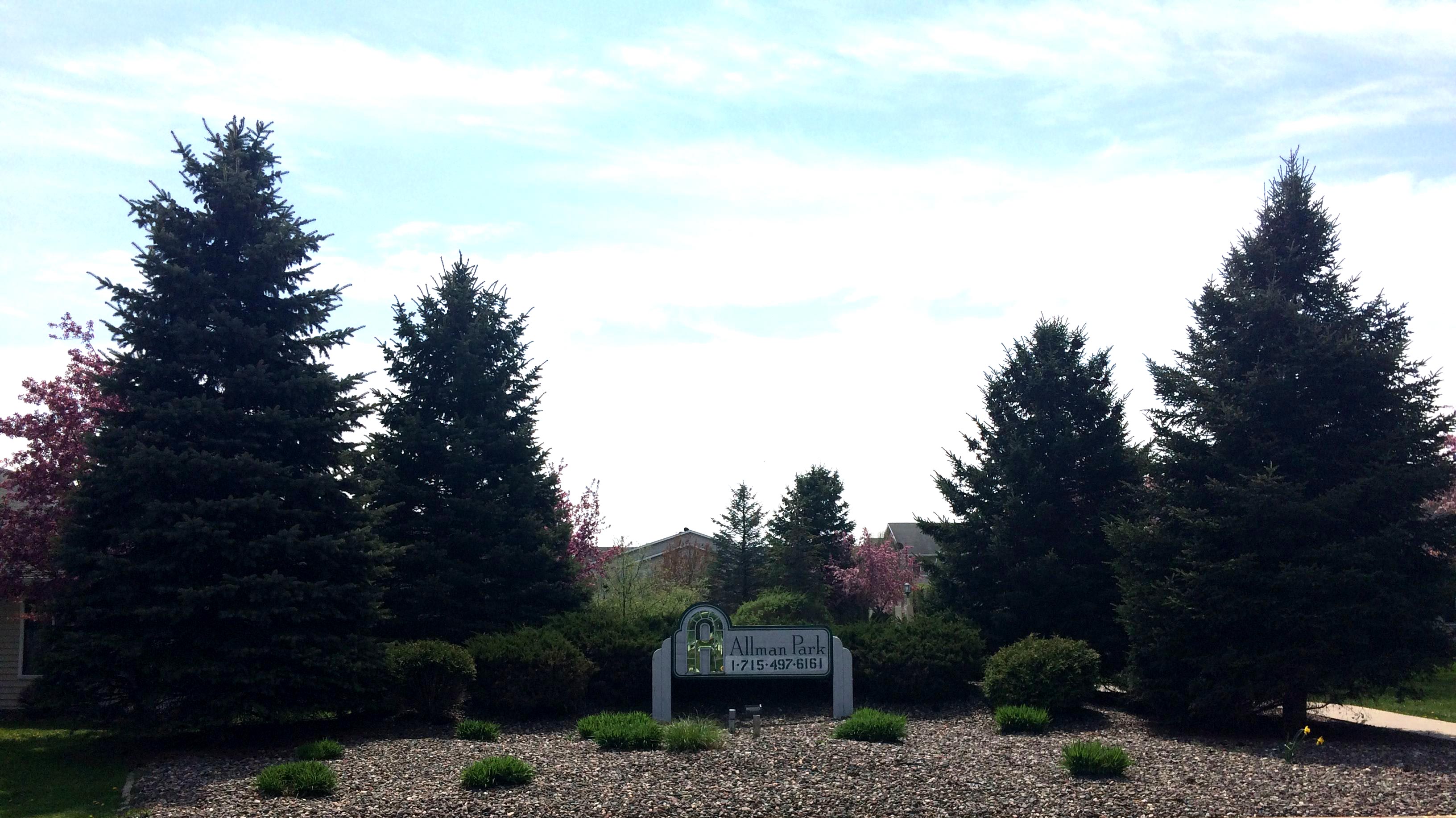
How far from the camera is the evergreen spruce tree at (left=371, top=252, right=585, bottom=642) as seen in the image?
1806 centimetres

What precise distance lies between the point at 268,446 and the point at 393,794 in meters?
5.93

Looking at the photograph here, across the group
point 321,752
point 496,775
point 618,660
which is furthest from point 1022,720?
point 321,752

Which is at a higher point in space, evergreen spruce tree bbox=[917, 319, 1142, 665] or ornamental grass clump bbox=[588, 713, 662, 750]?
evergreen spruce tree bbox=[917, 319, 1142, 665]

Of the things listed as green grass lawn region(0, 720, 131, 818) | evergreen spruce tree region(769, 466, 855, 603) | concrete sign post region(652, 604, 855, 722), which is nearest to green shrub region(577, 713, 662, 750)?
concrete sign post region(652, 604, 855, 722)

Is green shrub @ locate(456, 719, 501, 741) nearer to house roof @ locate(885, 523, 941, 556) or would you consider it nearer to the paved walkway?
the paved walkway

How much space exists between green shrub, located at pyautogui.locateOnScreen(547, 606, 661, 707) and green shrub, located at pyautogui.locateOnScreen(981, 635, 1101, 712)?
5092 millimetres

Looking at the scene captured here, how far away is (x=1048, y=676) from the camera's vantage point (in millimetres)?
14797

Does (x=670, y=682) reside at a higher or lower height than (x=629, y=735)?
higher

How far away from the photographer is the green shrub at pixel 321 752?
11.9m

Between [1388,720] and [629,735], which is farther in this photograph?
[1388,720]

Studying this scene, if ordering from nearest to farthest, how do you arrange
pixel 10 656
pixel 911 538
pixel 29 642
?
pixel 10 656 < pixel 29 642 < pixel 911 538

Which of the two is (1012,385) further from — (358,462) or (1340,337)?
(358,462)

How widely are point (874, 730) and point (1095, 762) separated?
2934mm

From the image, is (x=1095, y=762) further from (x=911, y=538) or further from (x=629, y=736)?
(x=911, y=538)
